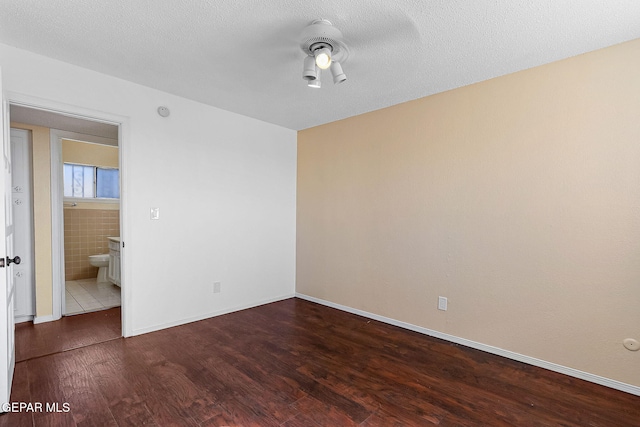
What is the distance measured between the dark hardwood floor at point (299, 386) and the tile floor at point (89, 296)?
1368mm

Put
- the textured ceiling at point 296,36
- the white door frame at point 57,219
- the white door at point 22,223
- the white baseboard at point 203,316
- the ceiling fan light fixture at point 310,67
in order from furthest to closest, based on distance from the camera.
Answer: the white door frame at point 57,219, the white door at point 22,223, the white baseboard at point 203,316, the ceiling fan light fixture at point 310,67, the textured ceiling at point 296,36

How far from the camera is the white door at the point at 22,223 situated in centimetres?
315

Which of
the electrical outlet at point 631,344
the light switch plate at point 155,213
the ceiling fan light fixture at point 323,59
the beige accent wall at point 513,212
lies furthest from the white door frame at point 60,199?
the electrical outlet at point 631,344

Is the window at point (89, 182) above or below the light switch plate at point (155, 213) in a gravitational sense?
above

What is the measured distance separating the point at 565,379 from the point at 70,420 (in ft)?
10.8

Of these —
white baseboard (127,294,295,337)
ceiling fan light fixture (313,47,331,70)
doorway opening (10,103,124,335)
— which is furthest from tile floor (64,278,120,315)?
ceiling fan light fixture (313,47,331,70)

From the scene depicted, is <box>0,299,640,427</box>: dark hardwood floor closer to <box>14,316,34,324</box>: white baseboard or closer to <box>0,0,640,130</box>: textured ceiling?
<box>14,316,34,324</box>: white baseboard

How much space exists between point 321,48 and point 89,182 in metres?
5.15

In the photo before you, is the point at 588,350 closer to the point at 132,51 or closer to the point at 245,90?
the point at 245,90

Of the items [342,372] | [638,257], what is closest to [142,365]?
[342,372]

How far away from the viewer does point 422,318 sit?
3.11 m

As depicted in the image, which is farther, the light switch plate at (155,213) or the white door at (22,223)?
the white door at (22,223)

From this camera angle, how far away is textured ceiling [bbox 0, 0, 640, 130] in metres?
1.78

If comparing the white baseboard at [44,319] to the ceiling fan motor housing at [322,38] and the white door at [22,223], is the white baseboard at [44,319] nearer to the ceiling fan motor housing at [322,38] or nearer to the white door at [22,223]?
the white door at [22,223]
